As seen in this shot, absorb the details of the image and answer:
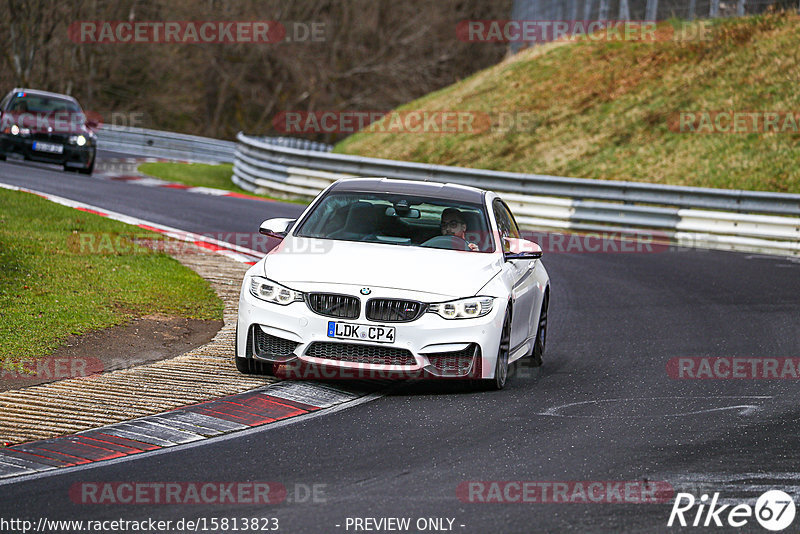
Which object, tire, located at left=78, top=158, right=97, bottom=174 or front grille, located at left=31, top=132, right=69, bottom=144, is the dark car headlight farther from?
tire, located at left=78, top=158, right=97, bottom=174

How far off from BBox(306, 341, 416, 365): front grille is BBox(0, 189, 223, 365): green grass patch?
2357 mm

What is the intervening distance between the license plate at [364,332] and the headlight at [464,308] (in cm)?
34

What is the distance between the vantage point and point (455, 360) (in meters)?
8.31

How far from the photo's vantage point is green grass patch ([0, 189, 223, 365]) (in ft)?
32.3

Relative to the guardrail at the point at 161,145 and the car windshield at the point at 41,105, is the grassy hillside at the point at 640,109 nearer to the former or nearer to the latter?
the guardrail at the point at 161,145

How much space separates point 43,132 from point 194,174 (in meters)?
7.94

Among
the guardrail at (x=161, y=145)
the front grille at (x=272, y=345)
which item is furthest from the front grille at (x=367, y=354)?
the guardrail at (x=161, y=145)

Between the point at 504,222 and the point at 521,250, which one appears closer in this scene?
the point at 521,250

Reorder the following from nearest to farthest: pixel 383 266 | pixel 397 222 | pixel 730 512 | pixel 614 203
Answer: pixel 730 512 < pixel 383 266 < pixel 397 222 < pixel 614 203

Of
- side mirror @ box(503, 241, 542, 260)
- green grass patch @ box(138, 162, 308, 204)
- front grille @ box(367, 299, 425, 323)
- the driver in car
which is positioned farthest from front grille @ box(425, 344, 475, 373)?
green grass patch @ box(138, 162, 308, 204)

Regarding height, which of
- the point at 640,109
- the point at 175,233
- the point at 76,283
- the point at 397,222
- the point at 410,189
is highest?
the point at 640,109

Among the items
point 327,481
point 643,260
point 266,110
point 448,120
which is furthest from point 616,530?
point 266,110

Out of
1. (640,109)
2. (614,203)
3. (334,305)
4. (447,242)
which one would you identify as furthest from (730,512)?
(640,109)

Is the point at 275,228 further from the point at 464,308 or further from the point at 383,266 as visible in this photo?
the point at 464,308
